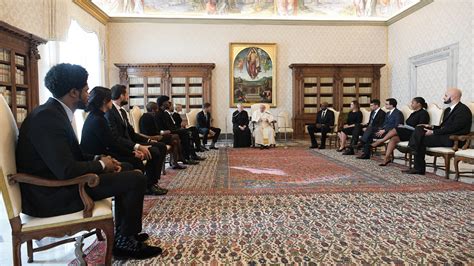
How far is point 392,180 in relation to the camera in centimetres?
573

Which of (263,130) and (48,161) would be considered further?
(263,130)

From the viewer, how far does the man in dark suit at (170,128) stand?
682 cm

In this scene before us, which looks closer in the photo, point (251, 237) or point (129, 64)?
point (251, 237)

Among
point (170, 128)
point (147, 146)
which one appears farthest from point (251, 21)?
point (147, 146)

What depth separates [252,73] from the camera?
46.5 feet

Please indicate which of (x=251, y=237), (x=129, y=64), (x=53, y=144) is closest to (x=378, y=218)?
(x=251, y=237)

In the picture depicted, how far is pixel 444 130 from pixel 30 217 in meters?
6.28

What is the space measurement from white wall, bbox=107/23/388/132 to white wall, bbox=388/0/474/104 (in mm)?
840

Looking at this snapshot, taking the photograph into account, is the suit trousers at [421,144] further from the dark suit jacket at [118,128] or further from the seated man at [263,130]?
the seated man at [263,130]

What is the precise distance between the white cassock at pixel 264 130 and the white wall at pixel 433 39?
521 cm

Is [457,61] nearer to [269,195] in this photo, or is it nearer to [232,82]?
[232,82]

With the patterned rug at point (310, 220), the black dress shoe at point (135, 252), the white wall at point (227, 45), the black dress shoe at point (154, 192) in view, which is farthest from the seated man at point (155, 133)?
the white wall at point (227, 45)

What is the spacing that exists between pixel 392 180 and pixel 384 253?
129 inches

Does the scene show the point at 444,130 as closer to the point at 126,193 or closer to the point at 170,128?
the point at 170,128
